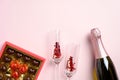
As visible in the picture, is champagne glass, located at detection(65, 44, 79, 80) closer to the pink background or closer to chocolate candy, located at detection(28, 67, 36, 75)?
the pink background

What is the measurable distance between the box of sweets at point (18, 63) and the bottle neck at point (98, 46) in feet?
0.90

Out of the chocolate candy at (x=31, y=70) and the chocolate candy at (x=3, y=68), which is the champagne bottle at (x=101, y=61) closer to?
the chocolate candy at (x=31, y=70)

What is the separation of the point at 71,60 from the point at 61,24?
0.19 meters

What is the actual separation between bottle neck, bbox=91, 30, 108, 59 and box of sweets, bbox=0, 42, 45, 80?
0.27 m

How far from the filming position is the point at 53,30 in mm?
1067

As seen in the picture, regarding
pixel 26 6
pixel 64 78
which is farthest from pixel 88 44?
pixel 26 6

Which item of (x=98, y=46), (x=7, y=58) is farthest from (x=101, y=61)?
(x=7, y=58)

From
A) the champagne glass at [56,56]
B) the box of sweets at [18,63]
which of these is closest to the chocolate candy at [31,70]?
the box of sweets at [18,63]

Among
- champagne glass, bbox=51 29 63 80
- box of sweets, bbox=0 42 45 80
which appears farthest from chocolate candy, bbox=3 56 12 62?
champagne glass, bbox=51 29 63 80

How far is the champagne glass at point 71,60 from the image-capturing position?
Result: 1.04 meters

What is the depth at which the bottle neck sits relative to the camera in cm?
107

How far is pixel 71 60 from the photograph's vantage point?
1.04 m

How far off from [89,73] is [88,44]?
0.15m

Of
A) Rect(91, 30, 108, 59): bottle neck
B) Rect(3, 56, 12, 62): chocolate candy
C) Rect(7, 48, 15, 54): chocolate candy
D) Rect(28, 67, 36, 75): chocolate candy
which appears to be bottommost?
Rect(28, 67, 36, 75): chocolate candy
